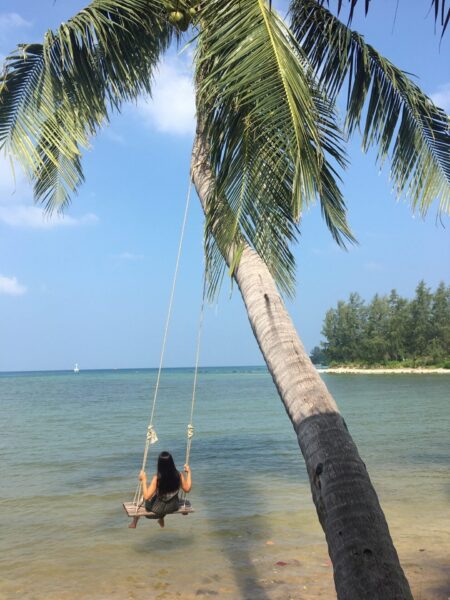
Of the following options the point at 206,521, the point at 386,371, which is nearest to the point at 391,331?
the point at 386,371

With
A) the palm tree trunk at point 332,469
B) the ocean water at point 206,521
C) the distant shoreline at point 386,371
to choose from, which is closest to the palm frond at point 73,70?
the palm tree trunk at point 332,469

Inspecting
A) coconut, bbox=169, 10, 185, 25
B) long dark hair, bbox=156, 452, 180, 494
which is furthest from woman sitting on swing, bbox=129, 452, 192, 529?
coconut, bbox=169, 10, 185, 25

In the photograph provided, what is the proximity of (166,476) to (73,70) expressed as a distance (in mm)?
4261

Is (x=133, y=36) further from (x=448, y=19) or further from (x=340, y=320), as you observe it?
(x=340, y=320)

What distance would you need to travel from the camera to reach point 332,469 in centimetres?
320

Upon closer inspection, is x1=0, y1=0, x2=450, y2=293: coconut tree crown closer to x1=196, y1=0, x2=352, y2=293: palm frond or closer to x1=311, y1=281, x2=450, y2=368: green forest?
Result: x1=196, y1=0, x2=352, y2=293: palm frond

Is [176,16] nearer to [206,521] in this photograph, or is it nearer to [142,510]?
[142,510]

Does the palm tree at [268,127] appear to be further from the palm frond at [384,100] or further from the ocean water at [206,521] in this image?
the ocean water at [206,521]

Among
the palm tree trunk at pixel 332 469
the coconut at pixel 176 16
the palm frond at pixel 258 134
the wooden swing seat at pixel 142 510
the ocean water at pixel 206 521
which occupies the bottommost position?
the ocean water at pixel 206 521

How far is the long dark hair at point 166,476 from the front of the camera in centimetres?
686

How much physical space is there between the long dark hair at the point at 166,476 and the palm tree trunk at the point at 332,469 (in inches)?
124

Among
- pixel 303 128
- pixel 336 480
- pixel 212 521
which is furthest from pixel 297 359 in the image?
pixel 212 521

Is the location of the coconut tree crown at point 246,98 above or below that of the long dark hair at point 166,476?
above

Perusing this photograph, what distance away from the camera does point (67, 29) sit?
18.3 feet
